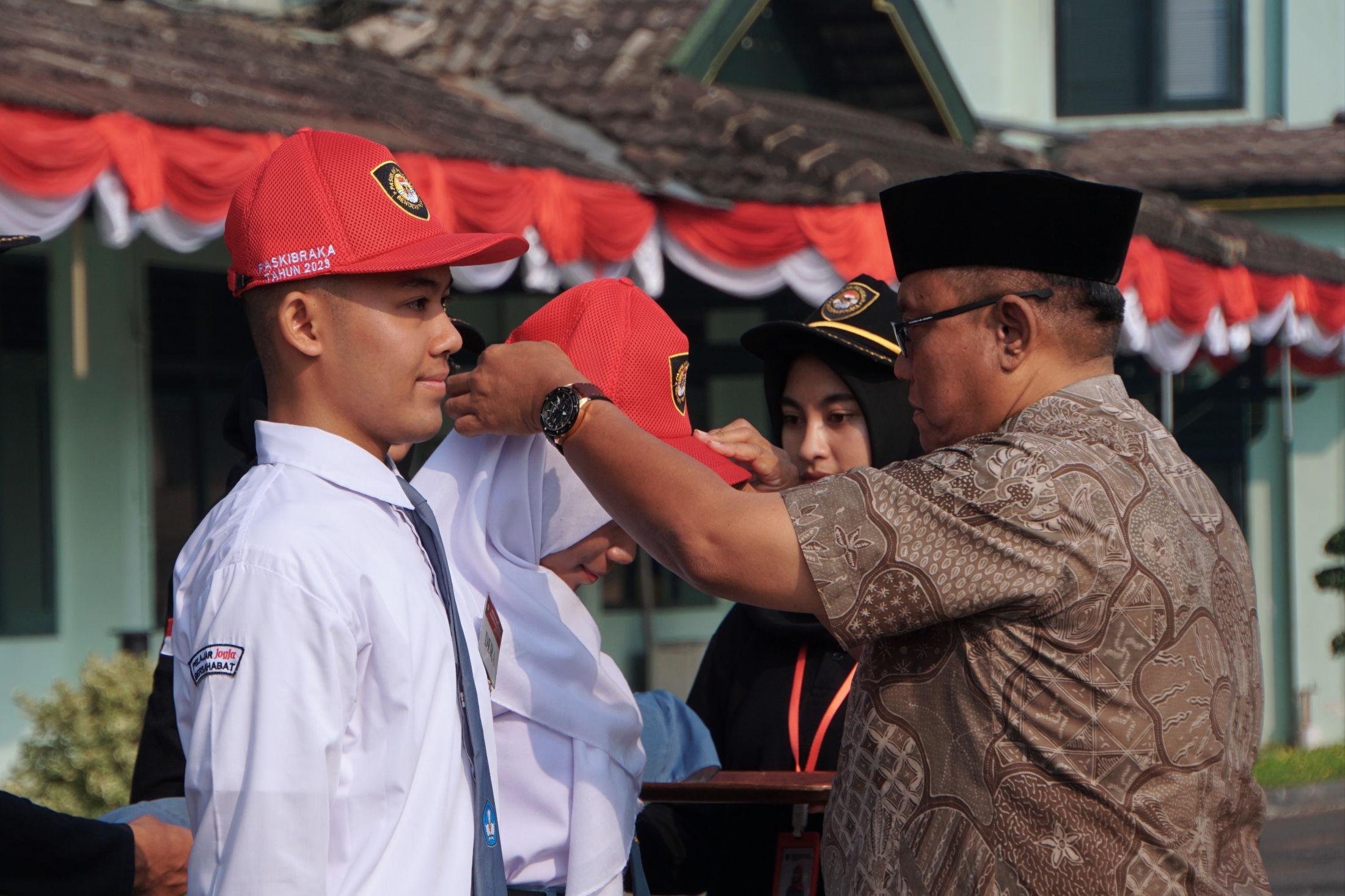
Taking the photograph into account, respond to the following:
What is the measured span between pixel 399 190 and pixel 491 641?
61 cm

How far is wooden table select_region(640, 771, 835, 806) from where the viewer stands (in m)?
2.16

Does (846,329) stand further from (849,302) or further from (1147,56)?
(1147,56)

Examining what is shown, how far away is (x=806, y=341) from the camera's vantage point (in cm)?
277

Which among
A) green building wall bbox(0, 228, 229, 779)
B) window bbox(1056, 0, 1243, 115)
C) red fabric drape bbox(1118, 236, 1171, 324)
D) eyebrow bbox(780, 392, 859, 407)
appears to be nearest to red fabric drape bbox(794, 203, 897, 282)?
red fabric drape bbox(1118, 236, 1171, 324)

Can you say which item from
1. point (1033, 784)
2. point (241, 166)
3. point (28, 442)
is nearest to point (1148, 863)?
point (1033, 784)

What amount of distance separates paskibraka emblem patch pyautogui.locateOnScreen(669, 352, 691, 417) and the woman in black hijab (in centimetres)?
51

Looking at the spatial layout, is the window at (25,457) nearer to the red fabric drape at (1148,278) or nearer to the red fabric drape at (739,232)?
the red fabric drape at (739,232)

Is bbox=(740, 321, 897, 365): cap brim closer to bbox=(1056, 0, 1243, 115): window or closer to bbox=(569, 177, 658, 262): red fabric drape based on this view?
bbox=(569, 177, 658, 262): red fabric drape

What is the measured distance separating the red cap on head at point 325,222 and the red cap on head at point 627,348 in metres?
0.32

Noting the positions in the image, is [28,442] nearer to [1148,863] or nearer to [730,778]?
[730,778]

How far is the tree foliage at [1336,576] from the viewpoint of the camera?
405 inches

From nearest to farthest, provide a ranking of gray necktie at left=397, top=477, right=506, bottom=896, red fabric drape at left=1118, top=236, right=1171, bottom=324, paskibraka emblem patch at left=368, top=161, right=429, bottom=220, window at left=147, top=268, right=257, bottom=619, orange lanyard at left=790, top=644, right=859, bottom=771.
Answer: gray necktie at left=397, top=477, right=506, bottom=896 < paskibraka emblem patch at left=368, top=161, right=429, bottom=220 < orange lanyard at left=790, top=644, right=859, bottom=771 < window at left=147, top=268, right=257, bottom=619 < red fabric drape at left=1118, top=236, right=1171, bottom=324

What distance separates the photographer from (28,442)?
21.7ft

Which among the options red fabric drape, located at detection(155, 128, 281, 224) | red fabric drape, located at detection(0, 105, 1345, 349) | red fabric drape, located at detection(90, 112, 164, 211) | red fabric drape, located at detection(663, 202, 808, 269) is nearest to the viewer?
red fabric drape, located at detection(0, 105, 1345, 349)
